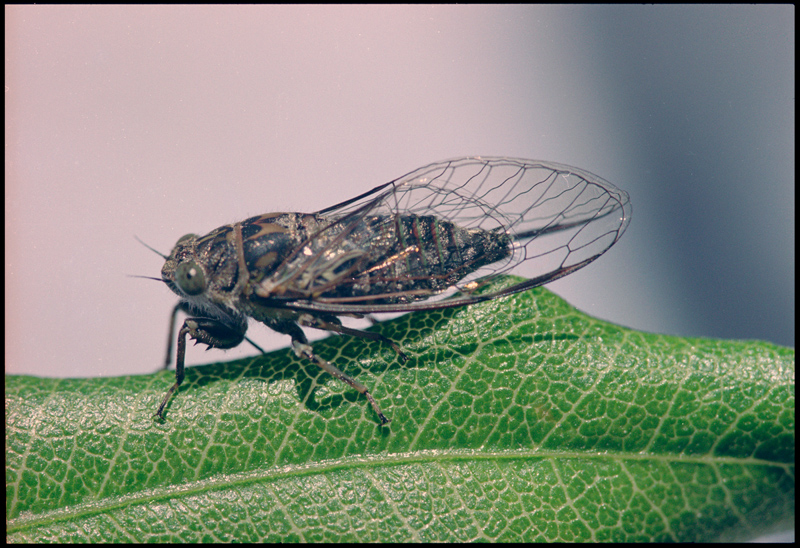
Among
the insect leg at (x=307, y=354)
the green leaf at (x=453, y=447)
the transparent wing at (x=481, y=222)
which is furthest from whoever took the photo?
the transparent wing at (x=481, y=222)

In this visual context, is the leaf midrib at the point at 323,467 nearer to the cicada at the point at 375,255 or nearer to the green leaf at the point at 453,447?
the green leaf at the point at 453,447

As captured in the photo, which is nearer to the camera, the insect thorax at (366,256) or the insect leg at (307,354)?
the insect leg at (307,354)

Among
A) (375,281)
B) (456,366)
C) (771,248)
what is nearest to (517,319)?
(456,366)

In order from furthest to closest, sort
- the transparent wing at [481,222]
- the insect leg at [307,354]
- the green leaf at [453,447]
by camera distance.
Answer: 1. the transparent wing at [481,222]
2. the insect leg at [307,354]
3. the green leaf at [453,447]

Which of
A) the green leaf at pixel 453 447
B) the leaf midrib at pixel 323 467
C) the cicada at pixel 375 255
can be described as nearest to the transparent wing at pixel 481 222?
the cicada at pixel 375 255

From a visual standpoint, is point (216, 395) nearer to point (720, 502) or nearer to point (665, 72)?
point (720, 502)

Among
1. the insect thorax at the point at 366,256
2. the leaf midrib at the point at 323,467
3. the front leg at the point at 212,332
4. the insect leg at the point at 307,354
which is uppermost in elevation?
the insect thorax at the point at 366,256

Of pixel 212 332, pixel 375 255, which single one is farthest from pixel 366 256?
pixel 212 332

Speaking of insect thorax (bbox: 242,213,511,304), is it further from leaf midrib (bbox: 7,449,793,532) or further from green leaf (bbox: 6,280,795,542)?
leaf midrib (bbox: 7,449,793,532)
